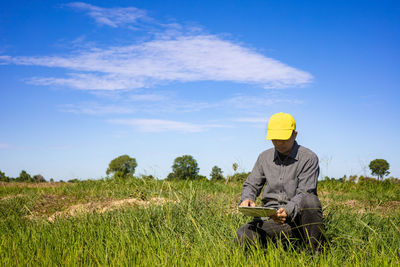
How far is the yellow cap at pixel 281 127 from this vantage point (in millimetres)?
3586

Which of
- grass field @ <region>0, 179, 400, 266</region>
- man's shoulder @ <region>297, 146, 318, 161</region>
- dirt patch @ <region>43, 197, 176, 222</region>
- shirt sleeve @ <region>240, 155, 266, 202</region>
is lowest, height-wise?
grass field @ <region>0, 179, 400, 266</region>

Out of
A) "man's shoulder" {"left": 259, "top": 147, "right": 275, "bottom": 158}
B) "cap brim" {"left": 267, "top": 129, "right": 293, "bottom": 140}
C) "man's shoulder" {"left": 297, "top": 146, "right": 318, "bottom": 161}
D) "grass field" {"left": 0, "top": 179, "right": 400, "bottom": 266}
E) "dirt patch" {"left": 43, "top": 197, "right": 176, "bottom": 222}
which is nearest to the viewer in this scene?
"grass field" {"left": 0, "top": 179, "right": 400, "bottom": 266}

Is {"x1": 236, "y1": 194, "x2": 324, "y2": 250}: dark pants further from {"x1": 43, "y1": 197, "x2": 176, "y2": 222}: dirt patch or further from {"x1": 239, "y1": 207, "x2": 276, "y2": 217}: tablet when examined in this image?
{"x1": 43, "y1": 197, "x2": 176, "y2": 222}: dirt patch

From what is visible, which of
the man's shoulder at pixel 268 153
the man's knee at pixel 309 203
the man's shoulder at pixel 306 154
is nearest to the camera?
the man's knee at pixel 309 203

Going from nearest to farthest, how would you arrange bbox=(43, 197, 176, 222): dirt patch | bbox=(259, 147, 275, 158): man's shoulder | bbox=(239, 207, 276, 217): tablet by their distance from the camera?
bbox=(239, 207, 276, 217): tablet, bbox=(259, 147, 275, 158): man's shoulder, bbox=(43, 197, 176, 222): dirt patch

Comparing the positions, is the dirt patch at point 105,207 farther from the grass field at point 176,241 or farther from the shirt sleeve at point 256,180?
the shirt sleeve at point 256,180

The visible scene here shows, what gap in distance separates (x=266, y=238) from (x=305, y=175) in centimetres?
76

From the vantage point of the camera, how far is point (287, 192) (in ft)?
12.2

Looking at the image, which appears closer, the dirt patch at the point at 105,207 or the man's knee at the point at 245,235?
the man's knee at the point at 245,235

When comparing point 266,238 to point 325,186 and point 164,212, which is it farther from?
point 325,186

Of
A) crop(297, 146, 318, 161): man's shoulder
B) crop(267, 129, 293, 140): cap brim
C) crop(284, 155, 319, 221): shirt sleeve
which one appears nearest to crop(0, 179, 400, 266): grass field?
crop(284, 155, 319, 221): shirt sleeve

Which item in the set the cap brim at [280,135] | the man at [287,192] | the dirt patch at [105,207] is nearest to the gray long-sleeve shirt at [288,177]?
the man at [287,192]

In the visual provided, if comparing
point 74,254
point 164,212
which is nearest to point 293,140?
point 164,212

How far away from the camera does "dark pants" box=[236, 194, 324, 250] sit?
11.4 ft
